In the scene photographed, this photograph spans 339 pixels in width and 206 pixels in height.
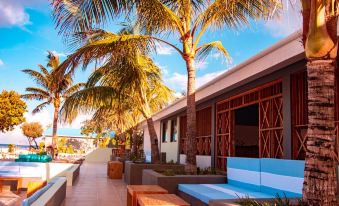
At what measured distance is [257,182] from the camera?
5867 mm

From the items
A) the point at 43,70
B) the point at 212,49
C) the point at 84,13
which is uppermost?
the point at 43,70

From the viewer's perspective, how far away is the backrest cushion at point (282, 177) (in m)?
4.87

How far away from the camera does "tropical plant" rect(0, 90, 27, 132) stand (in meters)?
24.2

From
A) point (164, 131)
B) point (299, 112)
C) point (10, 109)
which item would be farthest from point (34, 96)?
point (299, 112)

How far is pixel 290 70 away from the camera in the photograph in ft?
23.9

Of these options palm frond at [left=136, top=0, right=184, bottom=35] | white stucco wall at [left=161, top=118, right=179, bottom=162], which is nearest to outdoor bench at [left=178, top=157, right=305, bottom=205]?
palm frond at [left=136, top=0, right=184, bottom=35]

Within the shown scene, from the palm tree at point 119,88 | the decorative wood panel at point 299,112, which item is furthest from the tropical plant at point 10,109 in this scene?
the decorative wood panel at point 299,112

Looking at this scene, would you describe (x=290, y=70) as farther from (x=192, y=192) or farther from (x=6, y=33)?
(x=6, y=33)

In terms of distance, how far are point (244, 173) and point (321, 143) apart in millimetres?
3361

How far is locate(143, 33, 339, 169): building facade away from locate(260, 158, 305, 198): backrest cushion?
5.98 ft

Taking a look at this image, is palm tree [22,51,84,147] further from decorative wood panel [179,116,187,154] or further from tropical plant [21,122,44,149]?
tropical plant [21,122,44,149]

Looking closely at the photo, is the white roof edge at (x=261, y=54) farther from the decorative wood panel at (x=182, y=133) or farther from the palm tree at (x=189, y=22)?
the decorative wood panel at (x=182, y=133)

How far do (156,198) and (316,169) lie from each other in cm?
232

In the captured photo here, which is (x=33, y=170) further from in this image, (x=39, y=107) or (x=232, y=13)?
(x=39, y=107)
